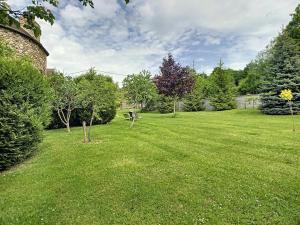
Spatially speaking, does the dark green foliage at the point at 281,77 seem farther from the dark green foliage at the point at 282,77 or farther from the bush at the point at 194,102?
the bush at the point at 194,102

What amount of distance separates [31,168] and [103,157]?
199 cm

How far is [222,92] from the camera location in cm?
3203

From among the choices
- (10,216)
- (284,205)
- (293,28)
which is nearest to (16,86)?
(10,216)

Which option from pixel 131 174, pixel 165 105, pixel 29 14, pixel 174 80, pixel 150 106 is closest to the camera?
pixel 29 14

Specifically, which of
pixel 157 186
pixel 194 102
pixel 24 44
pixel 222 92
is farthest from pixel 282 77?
pixel 157 186

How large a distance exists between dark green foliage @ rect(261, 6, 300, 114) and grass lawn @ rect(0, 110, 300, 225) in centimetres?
1439

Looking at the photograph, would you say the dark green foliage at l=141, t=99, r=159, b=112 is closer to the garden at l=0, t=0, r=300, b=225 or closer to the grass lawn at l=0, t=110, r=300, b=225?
the garden at l=0, t=0, r=300, b=225

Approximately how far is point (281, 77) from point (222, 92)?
33.4 feet

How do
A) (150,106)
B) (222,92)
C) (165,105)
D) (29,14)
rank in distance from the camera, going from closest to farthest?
(29,14)
(222,92)
(165,105)
(150,106)

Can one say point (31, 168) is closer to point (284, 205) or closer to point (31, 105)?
point (31, 105)

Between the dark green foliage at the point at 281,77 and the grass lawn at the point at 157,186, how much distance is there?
567 inches

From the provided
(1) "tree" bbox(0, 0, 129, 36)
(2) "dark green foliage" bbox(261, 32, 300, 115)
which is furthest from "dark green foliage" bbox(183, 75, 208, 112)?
(1) "tree" bbox(0, 0, 129, 36)

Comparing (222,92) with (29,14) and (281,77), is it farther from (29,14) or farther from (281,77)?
(29,14)

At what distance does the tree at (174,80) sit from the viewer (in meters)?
21.2
